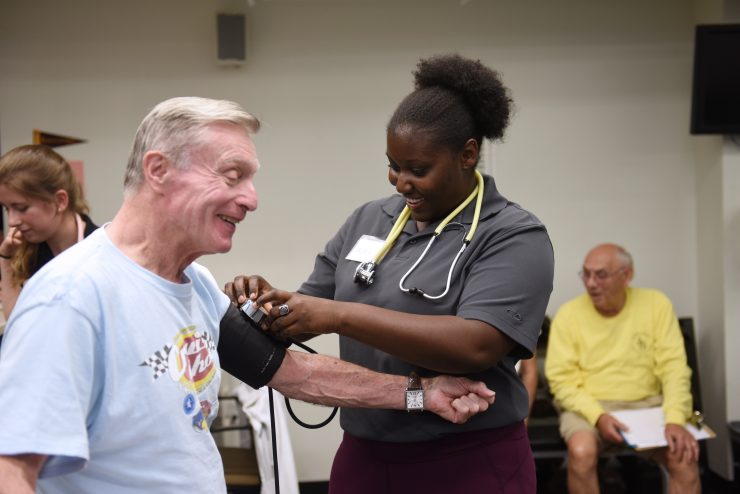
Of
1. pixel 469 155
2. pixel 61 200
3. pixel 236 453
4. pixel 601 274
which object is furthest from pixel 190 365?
pixel 601 274

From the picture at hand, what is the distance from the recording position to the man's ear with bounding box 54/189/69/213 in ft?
8.43

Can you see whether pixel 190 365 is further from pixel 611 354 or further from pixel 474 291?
pixel 611 354

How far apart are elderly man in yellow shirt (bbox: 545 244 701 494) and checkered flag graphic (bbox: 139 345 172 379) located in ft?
9.00

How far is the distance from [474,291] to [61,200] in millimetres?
1597

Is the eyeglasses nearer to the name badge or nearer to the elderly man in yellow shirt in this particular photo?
the elderly man in yellow shirt

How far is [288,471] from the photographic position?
350 cm

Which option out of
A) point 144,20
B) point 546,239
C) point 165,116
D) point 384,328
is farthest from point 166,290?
point 144,20

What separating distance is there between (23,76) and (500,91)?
3.19 m

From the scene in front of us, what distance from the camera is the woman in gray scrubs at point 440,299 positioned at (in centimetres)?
155

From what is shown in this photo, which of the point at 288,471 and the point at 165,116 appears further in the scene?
the point at 288,471

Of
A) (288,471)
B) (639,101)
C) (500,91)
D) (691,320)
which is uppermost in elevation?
(639,101)

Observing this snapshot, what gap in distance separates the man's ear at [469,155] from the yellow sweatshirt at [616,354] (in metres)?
2.19

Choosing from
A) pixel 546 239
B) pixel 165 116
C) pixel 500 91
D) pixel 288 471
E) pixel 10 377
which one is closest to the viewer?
pixel 10 377

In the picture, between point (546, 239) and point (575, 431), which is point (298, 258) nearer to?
point (575, 431)
